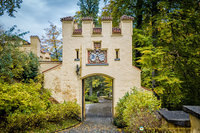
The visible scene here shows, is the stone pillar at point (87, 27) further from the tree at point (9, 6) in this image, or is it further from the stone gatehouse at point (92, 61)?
the tree at point (9, 6)

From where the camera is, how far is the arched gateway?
9445mm

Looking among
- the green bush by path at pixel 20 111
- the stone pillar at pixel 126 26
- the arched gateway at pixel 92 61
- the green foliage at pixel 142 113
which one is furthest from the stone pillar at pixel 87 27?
the green foliage at pixel 142 113

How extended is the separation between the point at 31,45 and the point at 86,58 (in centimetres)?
506

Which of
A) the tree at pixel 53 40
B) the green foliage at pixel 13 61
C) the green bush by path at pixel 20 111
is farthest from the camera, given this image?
the tree at pixel 53 40

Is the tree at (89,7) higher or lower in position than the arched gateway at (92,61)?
higher

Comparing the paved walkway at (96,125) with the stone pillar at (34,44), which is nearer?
the paved walkway at (96,125)

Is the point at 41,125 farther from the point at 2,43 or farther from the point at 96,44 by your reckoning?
the point at 96,44

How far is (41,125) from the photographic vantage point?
679cm

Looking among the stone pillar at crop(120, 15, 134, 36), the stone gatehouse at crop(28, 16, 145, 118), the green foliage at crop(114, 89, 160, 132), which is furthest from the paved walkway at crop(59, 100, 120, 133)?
the stone pillar at crop(120, 15, 134, 36)

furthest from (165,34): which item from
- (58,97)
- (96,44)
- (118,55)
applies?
(58,97)

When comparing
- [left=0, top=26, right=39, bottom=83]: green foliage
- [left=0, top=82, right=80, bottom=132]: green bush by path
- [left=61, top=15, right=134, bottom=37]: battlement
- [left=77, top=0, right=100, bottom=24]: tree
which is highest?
[left=77, top=0, right=100, bottom=24]: tree

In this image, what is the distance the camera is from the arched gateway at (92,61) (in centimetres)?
945

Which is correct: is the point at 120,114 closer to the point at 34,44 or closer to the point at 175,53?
the point at 175,53

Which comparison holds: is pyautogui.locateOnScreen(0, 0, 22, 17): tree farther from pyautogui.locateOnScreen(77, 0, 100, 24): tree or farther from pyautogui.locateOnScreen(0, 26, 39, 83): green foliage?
pyautogui.locateOnScreen(77, 0, 100, 24): tree
